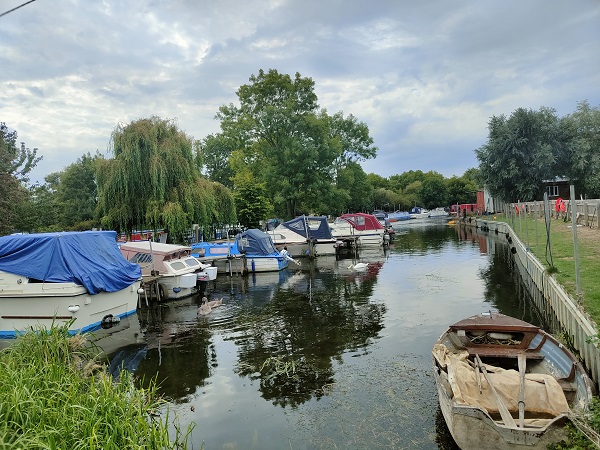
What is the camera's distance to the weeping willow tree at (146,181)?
23797 millimetres

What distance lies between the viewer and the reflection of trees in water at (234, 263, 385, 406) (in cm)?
926

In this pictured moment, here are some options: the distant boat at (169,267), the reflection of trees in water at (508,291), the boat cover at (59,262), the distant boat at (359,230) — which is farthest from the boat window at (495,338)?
the distant boat at (359,230)

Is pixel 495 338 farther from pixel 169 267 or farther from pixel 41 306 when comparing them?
pixel 169 267

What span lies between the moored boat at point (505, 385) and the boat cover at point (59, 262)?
9764 millimetres

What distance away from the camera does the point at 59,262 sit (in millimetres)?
12484

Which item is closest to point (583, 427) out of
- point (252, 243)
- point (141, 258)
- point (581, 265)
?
point (581, 265)

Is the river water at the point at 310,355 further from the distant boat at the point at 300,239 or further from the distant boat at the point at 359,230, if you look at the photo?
the distant boat at the point at 359,230

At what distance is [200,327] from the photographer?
13.9m

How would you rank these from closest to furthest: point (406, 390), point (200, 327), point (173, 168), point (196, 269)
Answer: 1. point (406, 390)
2. point (200, 327)
3. point (196, 269)
4. point (173, 168)

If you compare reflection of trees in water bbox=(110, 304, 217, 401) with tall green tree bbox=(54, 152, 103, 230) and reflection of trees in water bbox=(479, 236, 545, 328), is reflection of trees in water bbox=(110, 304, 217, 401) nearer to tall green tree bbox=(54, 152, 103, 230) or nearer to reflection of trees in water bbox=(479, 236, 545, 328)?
reflection of trees in water bbox=(479, 236, 545, 328)

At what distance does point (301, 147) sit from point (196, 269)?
2747cm

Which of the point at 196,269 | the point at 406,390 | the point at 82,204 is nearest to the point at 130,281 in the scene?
the point at 196,269

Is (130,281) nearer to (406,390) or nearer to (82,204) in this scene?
(406,390)

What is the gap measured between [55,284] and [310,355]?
7174 millimetres
